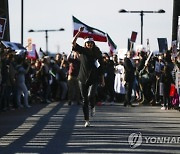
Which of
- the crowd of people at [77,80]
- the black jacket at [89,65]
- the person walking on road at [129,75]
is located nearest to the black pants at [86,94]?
the black jacket at [89,65]

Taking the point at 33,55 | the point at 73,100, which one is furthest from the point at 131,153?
the point at 33,55

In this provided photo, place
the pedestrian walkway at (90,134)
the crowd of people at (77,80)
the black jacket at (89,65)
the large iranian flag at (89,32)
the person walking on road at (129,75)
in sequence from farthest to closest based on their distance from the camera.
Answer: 1. the large iranian flag at (89,32)
2. the person walking on road at (129,75)
3. the crowd of people at (77,80)
4. the black jacket at (89,65)
5. the pedestrian walkway at (90,134)

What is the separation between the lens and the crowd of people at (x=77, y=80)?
20.7m

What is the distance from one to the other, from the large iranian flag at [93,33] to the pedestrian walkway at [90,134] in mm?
6719

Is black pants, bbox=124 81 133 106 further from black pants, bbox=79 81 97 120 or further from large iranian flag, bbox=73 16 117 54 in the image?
black pants, bbox=79 81 97 120

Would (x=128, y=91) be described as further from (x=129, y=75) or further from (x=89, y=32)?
(x=89, y=32)

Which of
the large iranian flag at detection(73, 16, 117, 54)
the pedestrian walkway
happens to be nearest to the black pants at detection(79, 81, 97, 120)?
the pedestrian walkway

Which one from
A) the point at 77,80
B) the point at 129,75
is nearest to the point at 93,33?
the point at 77,80

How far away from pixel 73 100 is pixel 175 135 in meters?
12.3

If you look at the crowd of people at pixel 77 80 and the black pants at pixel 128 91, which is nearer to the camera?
the crowd of people at pixel 77 80

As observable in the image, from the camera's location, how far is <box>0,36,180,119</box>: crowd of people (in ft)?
68.0

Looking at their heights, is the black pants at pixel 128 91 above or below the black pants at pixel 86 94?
below

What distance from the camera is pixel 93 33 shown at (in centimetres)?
2591

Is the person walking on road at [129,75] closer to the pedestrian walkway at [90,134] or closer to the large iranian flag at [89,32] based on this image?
the large iranian flag at [89,32]
